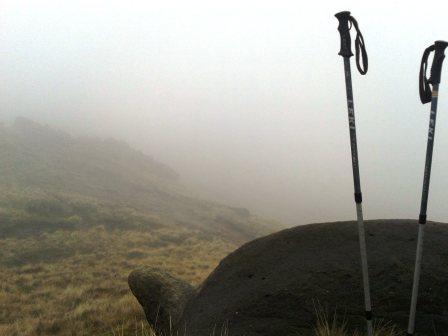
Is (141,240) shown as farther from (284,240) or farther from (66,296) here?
(284,240)

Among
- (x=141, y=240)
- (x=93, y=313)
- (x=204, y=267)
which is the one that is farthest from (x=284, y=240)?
(x=141, y=240)

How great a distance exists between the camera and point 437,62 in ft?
17.2

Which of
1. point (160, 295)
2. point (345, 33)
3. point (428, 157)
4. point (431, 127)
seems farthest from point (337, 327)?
point (160, 295)

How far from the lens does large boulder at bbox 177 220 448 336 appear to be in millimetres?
6215

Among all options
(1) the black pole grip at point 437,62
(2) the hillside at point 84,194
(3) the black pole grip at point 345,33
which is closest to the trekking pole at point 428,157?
(1) the black pole grip at point 437,62

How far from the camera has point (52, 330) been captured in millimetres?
13500

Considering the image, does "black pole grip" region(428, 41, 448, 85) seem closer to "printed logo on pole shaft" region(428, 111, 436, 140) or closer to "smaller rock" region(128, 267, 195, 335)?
"printed logo on pole shaft" region(428, 111, 436, 140)

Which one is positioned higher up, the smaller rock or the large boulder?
the large boulder

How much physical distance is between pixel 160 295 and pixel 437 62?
7.93 meters

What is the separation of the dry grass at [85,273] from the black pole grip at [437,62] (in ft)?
17.0

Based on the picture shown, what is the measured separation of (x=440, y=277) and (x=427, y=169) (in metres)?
2.20

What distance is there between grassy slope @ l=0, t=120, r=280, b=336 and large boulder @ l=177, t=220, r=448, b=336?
5.64 meters

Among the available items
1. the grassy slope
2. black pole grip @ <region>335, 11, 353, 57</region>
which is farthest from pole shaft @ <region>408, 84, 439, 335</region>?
the grassy slope

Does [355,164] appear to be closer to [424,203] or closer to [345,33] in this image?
[424,203]
